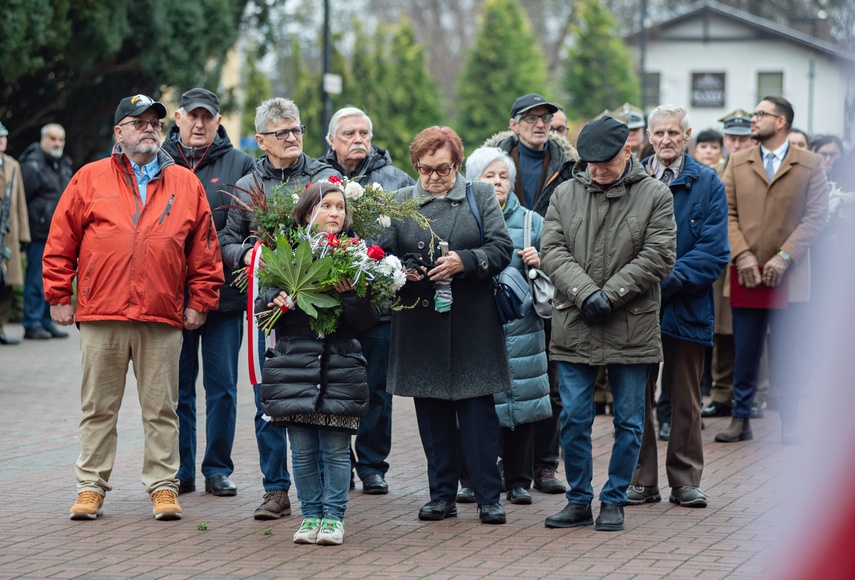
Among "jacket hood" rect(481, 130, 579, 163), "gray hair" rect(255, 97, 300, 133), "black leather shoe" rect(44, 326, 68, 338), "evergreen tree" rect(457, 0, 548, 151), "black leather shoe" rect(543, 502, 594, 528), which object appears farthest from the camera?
"evergreen tree" rect(457, 0, 548, 151)

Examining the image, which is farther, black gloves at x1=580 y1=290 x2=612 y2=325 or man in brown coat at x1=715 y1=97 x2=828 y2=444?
man in brown coat at x1=715 y1=97 x2=828 y2=444

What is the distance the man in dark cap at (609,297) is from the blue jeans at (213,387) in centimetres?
196

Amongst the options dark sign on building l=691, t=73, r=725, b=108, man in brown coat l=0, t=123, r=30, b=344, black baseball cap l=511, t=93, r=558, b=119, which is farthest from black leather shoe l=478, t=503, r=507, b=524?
dark sign on building l=691, t=73, r=725, b=108

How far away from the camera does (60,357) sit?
1434cm

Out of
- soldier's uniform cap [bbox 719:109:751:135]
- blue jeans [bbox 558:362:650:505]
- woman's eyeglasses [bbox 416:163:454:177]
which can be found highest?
soldier's uniform cap [bbox 719:109:751:135]

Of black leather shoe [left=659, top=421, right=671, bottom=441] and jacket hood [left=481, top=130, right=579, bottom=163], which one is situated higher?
jacket hood [left=481, top=130, right=579, bottom=163]

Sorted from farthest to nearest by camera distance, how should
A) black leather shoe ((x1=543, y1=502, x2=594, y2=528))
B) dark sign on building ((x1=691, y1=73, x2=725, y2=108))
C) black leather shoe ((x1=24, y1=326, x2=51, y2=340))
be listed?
dark sign on building ((x1=691, y1=73, x2=725, y2=108)) → black leather shoe ((x1=24, y1=326, x2=51, y2=340)) → black leather shoe ((x1=543, y1=502, x2=594, y2=528))

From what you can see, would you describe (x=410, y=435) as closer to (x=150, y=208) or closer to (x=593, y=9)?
(x=150, y=208)

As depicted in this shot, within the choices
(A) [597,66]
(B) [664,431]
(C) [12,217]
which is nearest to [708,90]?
(A) [597,66]

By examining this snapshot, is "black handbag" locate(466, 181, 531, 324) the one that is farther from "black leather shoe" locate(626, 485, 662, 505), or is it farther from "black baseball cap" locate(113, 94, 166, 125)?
"black baseball cap" locate(113, 94, 166, 125)

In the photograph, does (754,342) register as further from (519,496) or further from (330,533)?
(330,533)

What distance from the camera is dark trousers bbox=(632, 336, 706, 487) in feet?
22.8

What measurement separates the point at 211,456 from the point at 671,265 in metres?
2.92

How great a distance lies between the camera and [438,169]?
6473mm
